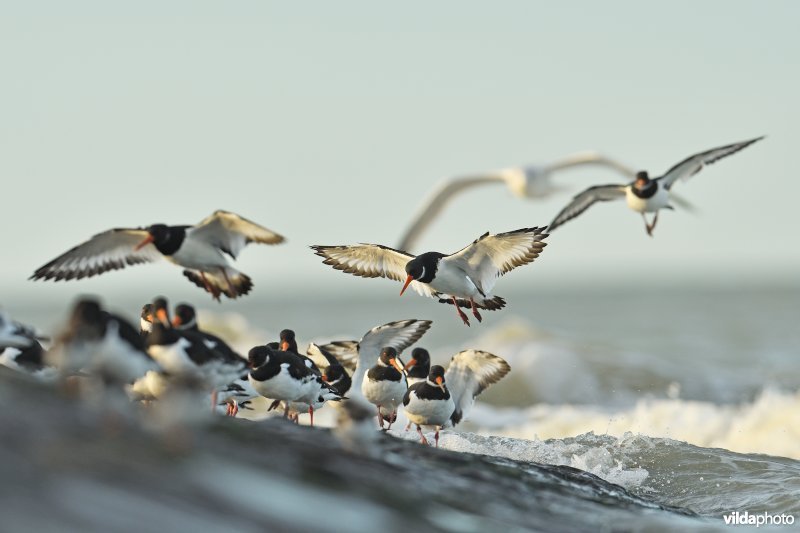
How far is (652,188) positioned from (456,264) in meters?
3.59

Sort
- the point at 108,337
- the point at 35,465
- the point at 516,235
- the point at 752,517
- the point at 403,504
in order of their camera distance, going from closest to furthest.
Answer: the point at 35,465 < the point at 403,504 < the point at 108,337 < the point at 752,517 < the point at 516,235

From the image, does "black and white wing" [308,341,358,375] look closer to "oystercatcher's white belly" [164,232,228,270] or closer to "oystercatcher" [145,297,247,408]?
"oystercatcher's white belly" [164,232,228,270]

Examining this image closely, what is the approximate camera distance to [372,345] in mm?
11922

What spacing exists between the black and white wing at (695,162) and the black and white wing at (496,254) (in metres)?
3.50

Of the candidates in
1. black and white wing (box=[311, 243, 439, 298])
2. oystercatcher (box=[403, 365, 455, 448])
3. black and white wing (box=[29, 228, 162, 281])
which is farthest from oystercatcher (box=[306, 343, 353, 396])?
black and white wing (box=[29, 228, 162, 281])

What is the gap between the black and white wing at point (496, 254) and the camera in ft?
35.2

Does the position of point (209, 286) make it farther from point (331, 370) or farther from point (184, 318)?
point (184, 318)

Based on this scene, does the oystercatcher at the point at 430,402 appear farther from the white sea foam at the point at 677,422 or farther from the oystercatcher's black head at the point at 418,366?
the white sea foam at the point at 677,422

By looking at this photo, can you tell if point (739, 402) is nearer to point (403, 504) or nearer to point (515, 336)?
point (515, 336)

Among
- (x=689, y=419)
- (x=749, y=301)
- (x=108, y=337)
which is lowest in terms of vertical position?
(x=108, y=337)

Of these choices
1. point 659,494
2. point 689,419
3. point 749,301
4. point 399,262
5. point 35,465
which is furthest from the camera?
point 749,301

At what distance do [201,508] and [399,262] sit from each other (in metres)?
7.07

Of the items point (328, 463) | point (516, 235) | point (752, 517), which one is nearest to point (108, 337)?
point (328, 463)

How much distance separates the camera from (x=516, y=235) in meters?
10.7
